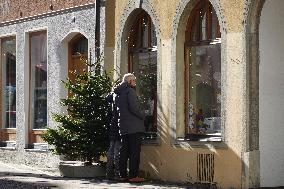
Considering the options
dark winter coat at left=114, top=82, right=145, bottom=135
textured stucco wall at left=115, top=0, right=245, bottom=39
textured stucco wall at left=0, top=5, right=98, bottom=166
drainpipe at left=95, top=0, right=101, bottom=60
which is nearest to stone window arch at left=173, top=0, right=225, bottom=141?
textured stucco wall at left=115, top=0, right=245, bottom=39

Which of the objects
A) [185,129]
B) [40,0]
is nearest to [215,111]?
[185,129]

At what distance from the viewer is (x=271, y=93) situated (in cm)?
1228

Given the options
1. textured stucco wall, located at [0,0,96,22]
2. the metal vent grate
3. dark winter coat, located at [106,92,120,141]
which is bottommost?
the metal vent grate

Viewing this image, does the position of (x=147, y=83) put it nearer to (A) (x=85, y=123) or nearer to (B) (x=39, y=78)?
(A) (x=85, y=123)

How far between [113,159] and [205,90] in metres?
2.21

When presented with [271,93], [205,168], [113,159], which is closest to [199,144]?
[205,168]

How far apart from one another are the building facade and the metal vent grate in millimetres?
18

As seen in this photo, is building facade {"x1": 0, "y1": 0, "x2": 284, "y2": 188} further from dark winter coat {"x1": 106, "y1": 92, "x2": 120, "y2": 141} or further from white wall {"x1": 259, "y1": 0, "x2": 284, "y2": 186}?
dark winter coat {"x1": 106, "y1": 92, "x2": 120, "y2": 141}

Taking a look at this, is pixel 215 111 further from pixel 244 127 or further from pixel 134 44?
pixel 134 44

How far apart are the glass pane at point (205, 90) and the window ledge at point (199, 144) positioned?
0.26 meters

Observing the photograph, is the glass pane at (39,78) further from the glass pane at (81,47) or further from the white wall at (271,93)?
the white wall at (271,93)

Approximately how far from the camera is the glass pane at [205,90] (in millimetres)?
13008

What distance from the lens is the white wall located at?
1216 cm

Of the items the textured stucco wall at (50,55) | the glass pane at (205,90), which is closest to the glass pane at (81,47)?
the textured stucco wall at (50,55)
